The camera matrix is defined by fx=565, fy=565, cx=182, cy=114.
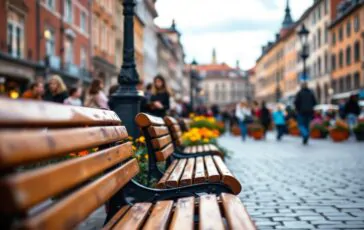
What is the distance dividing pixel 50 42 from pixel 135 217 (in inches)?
1078

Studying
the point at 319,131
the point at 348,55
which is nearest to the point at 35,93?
the point at 319,131

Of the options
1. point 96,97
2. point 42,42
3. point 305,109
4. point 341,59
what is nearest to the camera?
point 96,97

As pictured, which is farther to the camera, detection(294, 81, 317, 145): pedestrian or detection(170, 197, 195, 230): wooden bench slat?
detection(294, 81, 317, 145): pedestrian

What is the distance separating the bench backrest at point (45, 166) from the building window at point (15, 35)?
72.5 ft

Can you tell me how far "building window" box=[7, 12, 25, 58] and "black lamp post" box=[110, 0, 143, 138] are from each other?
16323 mm

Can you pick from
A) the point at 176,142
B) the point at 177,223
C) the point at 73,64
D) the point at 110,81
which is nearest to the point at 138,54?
the point at 110,81

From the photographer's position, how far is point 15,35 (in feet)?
79.8

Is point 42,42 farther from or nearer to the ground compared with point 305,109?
farther from the ground

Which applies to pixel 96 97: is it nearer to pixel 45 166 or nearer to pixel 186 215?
pixel 186 215

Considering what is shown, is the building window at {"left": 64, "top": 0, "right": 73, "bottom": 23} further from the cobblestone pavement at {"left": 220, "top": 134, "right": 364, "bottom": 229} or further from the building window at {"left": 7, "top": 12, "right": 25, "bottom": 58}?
the cobblestone pavement at {"left": 220, "top": 134, "right": 364, "bottom": 229}

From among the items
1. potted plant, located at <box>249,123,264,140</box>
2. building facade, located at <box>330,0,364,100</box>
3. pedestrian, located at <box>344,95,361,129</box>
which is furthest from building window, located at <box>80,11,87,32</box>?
building facade, located at <box>330,0,364,100</box>

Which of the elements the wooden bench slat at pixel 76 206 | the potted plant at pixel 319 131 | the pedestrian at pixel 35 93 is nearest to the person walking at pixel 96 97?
the pedestrian at pixel 35 93

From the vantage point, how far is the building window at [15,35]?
77.7ft

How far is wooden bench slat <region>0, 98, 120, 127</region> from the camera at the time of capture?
1584mm
